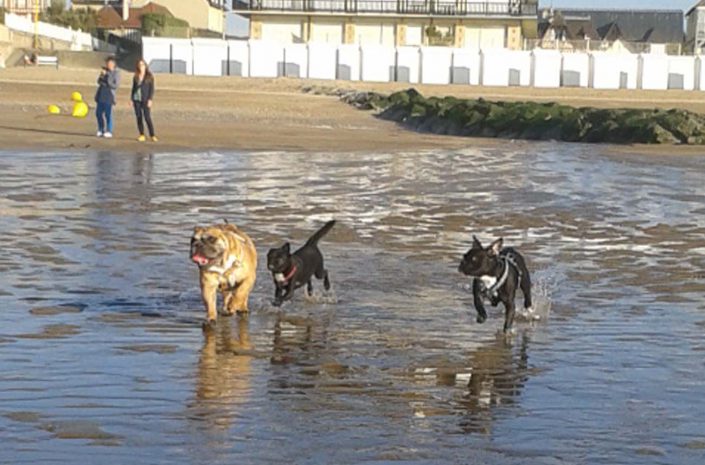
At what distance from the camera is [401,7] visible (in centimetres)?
8131

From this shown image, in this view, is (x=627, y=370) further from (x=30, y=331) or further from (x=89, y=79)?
(x=89, y=79)

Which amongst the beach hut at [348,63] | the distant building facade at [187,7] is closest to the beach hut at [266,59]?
the beach hut at [348,63]

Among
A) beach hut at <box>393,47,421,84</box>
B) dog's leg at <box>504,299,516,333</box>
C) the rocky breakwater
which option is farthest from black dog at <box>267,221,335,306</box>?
beach hut at <box>393,47,421,84</box>

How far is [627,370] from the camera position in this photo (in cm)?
834

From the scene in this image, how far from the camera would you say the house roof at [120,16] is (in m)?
102

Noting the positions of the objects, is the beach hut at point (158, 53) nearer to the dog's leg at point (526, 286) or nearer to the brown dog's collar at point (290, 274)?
the brown dog's collar at point (290, 274)

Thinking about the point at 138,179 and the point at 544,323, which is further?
the point at 138,179

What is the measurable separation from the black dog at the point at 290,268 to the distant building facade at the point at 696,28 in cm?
7060

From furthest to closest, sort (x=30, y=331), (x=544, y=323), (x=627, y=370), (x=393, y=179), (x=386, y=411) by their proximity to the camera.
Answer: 1. (x=393, y=179)
2. (x=544, y=323)
3. (x=30, y=331)
4. (x=627, y=370)
5. (x=386, y=411)

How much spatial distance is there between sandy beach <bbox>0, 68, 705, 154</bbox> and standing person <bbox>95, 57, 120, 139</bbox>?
0.32 m

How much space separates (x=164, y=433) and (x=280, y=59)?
6417 cm

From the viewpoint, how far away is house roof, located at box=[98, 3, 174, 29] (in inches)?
4031

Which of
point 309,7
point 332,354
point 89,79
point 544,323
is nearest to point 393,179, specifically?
point 544,323

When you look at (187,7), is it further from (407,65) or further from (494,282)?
(494,282)
